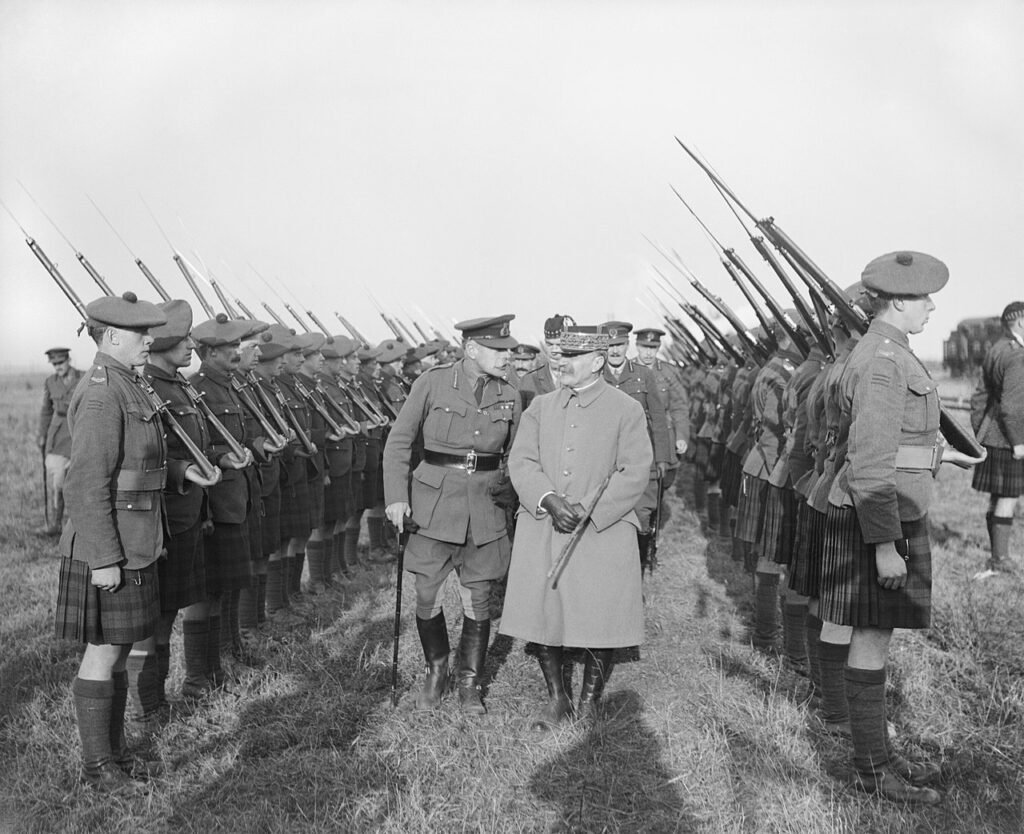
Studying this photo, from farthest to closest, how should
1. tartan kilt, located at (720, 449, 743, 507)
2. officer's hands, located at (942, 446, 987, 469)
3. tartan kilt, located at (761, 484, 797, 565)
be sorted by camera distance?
tartan kilt, located at (720, 449, 743, 507), tartan kilt, located at (761, 484, 797, 565), officer's hands, located at (942, 446, 987, 469)

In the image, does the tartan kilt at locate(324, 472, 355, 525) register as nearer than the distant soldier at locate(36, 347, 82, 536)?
Yes

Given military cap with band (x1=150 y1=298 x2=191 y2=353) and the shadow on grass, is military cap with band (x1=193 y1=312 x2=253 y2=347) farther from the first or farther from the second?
the shadow on grass

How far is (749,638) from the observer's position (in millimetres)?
6426

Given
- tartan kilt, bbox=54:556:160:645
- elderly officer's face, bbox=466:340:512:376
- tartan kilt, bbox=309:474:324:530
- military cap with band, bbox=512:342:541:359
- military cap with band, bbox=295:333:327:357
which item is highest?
elderly officer's face, bbox=466:340:512:376

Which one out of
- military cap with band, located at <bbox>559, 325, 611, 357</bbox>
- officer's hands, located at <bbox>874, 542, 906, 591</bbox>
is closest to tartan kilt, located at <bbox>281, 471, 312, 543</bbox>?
military cap with band, located at <bbox>559, 325, 611, 357</bbox>

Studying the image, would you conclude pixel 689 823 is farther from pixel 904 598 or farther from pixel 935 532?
pixel 935 532

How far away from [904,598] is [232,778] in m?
3.20

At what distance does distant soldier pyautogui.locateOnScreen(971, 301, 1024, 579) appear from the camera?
7.95 m

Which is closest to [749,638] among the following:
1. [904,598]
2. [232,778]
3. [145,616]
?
[904,598]

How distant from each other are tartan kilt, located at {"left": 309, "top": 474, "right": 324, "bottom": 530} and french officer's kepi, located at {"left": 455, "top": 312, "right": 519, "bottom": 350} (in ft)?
9.65

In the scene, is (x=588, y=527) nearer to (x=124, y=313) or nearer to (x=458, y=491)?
(x=458, y=491)

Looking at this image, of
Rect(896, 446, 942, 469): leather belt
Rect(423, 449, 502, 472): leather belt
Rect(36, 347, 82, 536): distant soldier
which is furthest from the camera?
Rect(36, 347, 82, 536): distant soldier

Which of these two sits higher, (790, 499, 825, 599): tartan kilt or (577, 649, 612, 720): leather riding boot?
(790, 499, 825, 599): tartan kilt

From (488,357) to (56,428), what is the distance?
649 cm
